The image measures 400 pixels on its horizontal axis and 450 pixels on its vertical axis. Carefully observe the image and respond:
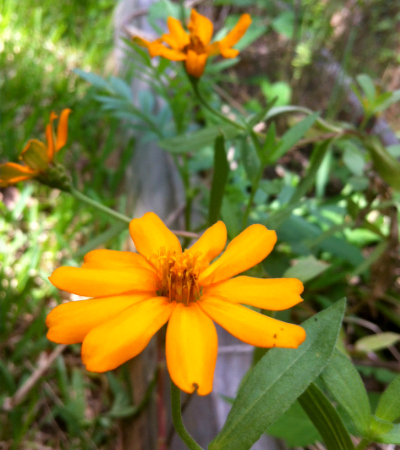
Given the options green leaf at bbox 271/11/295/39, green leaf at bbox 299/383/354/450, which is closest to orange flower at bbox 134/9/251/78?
green leaf at bbox 299/383/354/450

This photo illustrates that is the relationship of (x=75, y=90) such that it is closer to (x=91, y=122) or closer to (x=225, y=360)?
(x=91, y=122)

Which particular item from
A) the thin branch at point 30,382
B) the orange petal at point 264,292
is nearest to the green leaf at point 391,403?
the orange petal at point 264,292

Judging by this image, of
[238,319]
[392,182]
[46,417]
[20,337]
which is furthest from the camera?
[20,337]

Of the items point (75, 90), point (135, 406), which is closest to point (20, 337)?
point (135, 406)

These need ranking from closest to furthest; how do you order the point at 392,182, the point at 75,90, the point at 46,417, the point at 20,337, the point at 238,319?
the point at 238,319 → the point at 392,182 → the point at 46,417 → the point at 20,337 → the point at 75,90

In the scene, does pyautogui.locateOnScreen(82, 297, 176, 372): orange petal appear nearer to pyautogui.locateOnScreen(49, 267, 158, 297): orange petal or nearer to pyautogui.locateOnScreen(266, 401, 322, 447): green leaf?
pyautogui.locateOnScreen(49, 267, 158, 297): orange petal

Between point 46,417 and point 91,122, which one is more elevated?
point 91,122

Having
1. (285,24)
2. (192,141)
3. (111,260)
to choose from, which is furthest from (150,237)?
(285,24)

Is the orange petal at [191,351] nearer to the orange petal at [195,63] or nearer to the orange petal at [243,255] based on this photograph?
the orange petal at [243,255]
